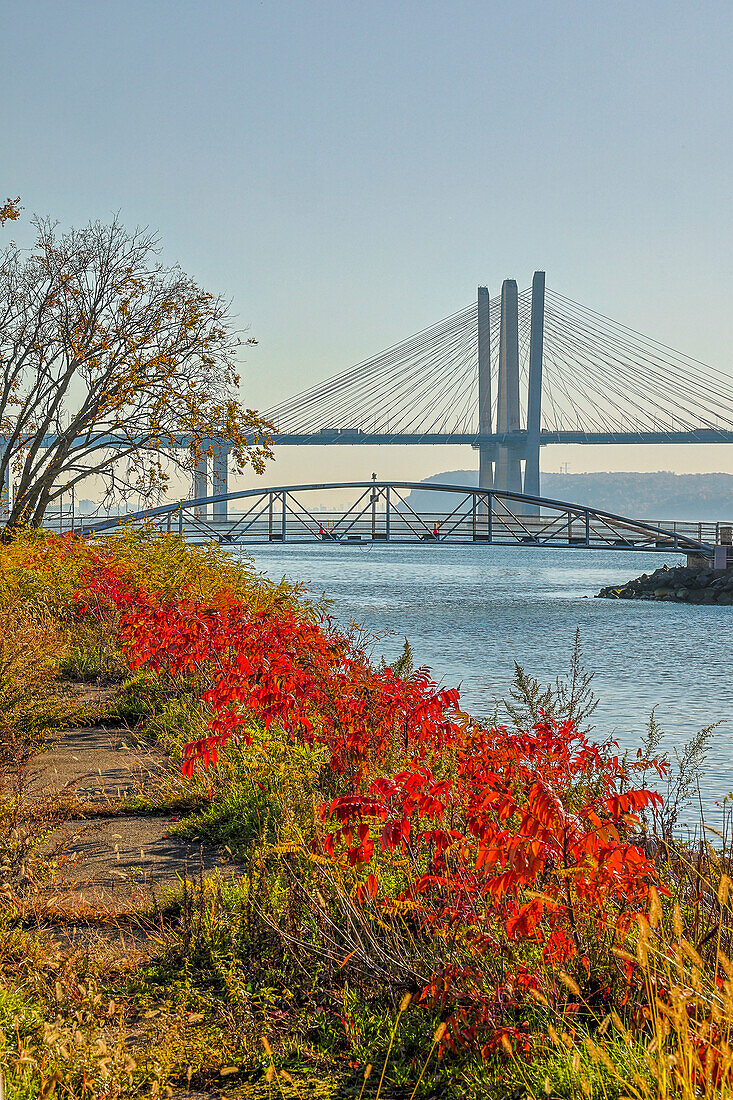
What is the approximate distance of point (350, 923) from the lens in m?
3.30

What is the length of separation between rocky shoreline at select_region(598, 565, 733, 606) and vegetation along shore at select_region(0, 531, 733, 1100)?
3294 cm

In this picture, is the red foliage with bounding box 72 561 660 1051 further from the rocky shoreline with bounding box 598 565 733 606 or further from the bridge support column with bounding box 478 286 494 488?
the bridge support column with bounding box 478 286 494 488

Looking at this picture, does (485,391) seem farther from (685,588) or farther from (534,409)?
(685,588)

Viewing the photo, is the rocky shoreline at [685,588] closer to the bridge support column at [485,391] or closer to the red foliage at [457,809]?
the bridge support column at [485,391]

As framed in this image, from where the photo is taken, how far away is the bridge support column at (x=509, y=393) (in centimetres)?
5466

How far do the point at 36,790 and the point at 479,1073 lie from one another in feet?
11.3

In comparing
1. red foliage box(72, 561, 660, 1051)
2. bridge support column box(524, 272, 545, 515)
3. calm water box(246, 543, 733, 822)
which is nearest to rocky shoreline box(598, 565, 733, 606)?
calm water box(246, 543, 733, 822)

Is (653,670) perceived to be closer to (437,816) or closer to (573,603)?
(437,816)

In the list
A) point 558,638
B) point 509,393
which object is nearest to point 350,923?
point 558,638

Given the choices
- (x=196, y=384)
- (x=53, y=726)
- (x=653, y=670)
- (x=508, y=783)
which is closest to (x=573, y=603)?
(x=653, y=670)

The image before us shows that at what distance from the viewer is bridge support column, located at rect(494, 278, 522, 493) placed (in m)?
54.7

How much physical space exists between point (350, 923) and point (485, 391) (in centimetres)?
5377

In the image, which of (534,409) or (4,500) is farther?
(534,409)

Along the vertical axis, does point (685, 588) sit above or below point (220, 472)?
below
